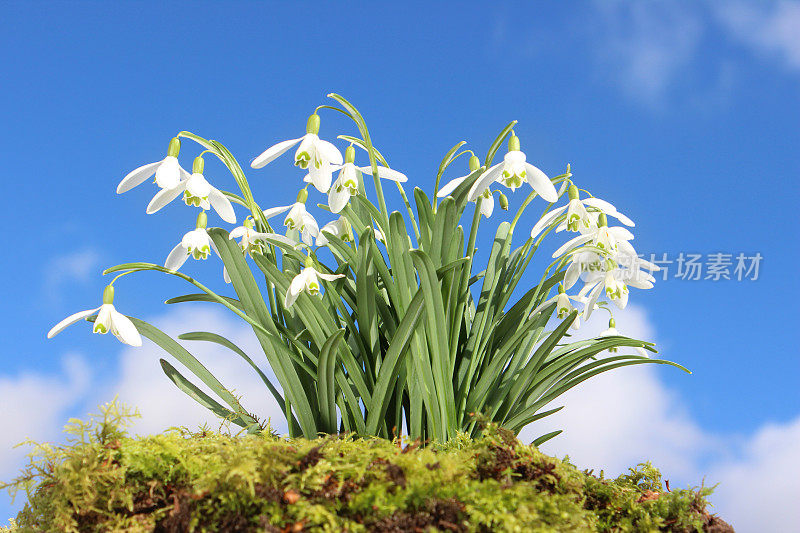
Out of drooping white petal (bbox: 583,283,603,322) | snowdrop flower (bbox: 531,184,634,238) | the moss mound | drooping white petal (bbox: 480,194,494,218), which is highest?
drooping white petal (bbox: 480,194,494,218)

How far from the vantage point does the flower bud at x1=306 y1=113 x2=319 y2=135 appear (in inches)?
69.6

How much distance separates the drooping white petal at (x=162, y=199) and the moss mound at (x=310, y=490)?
797 millimetres

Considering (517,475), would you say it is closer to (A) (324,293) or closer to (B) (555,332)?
(B) (555,332)

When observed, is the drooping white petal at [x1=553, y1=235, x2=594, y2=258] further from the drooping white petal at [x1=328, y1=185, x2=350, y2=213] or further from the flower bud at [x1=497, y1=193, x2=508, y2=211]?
the drooping white petal at [x1=328, y1=185, x2=350, y2=213]

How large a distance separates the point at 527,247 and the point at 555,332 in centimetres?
36

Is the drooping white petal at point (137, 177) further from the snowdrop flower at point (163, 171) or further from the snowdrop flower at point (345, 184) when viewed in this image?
the snowdrop flower at point (345, 184)

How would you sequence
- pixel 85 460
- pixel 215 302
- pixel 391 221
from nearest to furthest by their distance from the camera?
1. pixel 85 460
2. pixel 391 221
3. pixel 215 302

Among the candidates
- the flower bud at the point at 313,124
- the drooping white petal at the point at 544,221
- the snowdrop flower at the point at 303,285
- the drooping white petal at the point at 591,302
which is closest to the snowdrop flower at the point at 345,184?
the flower bud at the point at 313,124

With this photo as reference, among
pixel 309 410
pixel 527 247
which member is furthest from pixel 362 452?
pixel 527 247

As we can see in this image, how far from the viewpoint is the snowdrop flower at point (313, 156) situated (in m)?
1.72

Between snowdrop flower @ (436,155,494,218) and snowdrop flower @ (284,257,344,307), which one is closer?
snowdrop flower @ (284,257,344,307)

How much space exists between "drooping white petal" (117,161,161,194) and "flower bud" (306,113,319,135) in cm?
46

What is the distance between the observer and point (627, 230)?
1931 mm

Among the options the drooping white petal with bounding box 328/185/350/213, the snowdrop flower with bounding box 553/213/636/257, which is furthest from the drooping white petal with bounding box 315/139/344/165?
the snowdrop flower with bounding box 553/213/636/257
